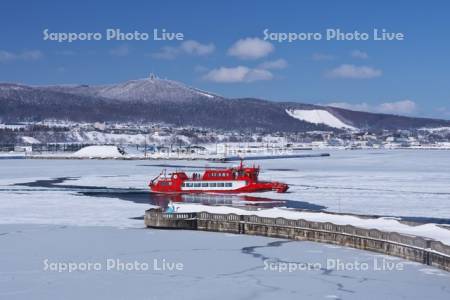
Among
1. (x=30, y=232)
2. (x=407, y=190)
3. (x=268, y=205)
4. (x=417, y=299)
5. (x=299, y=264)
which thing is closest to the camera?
(x=417, y=299)

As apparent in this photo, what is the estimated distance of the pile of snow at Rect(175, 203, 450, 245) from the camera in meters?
23.7

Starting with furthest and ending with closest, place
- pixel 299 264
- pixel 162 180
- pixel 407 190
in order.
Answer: pixel 162 180
pixel 407 190
pixel 299 264

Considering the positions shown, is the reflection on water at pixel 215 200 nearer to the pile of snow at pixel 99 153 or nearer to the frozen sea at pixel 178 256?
the frozen sea at pixel 178 256

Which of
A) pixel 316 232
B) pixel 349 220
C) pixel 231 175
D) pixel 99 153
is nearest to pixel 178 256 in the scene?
pixel 316 232

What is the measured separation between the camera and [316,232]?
2611 cm

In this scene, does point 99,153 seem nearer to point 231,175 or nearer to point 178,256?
point 231,175

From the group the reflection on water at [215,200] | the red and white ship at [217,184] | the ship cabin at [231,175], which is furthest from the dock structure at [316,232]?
the ship cabin at [231,175]

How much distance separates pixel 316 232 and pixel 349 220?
166cm

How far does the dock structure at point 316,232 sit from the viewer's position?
21.4m

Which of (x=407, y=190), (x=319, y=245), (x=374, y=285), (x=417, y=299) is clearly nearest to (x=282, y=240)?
(x=319, y=245)

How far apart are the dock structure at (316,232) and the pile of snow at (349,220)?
734mm

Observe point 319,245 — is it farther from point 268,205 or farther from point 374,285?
point 268,205

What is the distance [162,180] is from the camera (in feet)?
179

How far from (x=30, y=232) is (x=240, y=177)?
1086 inches
